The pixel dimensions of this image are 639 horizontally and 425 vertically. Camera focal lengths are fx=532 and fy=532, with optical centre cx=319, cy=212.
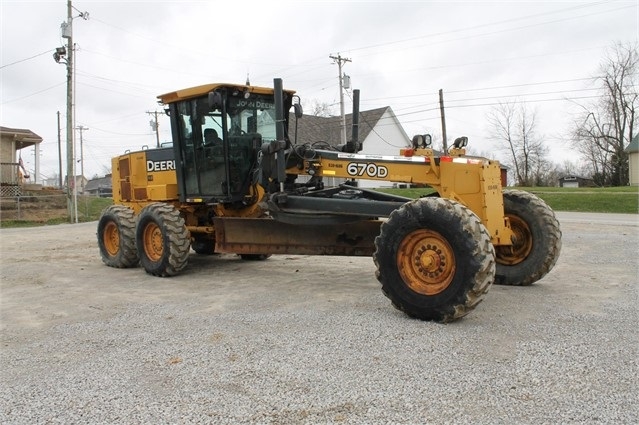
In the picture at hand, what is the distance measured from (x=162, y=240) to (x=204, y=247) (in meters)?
2.46

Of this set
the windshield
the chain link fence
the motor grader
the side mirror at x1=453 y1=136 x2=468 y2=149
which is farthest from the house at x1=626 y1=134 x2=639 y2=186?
the windshield

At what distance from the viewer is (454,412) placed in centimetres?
321

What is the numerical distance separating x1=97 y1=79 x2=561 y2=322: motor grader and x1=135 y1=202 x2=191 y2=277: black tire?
20 millimetres

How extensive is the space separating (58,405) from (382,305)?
3.35m

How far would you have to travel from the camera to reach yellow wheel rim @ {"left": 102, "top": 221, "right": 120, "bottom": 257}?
999 centimetres

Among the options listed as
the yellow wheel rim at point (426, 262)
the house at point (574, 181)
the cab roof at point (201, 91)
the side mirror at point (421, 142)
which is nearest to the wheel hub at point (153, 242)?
the cab roof at point (201, 91)

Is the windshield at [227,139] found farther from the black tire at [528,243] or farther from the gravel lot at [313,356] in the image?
the black tire at [528,243]

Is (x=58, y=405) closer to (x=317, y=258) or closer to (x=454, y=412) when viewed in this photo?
(x=454, y=412)

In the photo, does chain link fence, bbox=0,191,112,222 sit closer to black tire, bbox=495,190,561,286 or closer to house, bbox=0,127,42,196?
house, bbox=0,127,42,196

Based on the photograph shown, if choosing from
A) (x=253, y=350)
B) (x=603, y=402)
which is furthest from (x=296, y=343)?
(x=603, y=402)

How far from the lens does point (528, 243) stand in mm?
6680

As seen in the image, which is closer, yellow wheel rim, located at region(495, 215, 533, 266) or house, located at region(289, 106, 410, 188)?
yellow wheel rim, located at region(495, 215, 533, 266)

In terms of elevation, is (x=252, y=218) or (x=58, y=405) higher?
(x=252, y=218)

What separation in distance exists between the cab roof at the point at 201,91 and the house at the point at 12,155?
24933 millimetres
